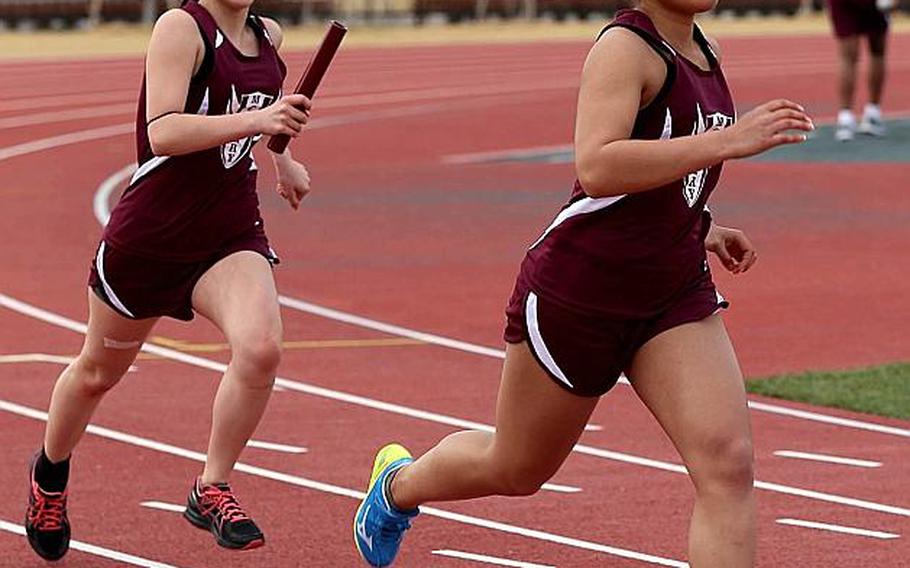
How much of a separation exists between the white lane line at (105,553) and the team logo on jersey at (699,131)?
241 centimetres

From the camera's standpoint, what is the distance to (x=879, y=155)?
22547mm

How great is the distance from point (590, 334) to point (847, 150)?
1771cm

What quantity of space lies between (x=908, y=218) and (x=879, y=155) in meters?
4.73

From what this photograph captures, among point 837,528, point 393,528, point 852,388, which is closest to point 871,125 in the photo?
point 852,388

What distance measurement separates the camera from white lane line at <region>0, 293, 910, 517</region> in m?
8.27

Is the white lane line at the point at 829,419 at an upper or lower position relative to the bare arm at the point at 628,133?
lower

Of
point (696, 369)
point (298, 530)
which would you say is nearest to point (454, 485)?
point (696, 369)

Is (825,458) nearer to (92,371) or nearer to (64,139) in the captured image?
(92,371)

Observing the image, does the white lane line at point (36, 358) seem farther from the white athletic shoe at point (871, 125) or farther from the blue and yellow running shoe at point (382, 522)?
the white athletic shoe at point (871, 125)

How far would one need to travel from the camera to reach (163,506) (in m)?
8.15

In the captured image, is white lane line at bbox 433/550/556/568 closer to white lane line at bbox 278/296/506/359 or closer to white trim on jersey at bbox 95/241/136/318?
white trim on jersey at bbox 95/241/136/318

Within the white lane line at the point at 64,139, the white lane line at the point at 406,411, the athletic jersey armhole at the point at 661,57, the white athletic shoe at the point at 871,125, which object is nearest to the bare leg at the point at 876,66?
the white athletic shoe at the point at 871,125

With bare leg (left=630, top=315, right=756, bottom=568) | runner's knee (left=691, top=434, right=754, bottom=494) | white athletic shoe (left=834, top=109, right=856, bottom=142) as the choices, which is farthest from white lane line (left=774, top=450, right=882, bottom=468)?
white athletic shoe (left=834, top=109, right=856, bottom=142)

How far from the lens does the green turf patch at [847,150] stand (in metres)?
22.3
